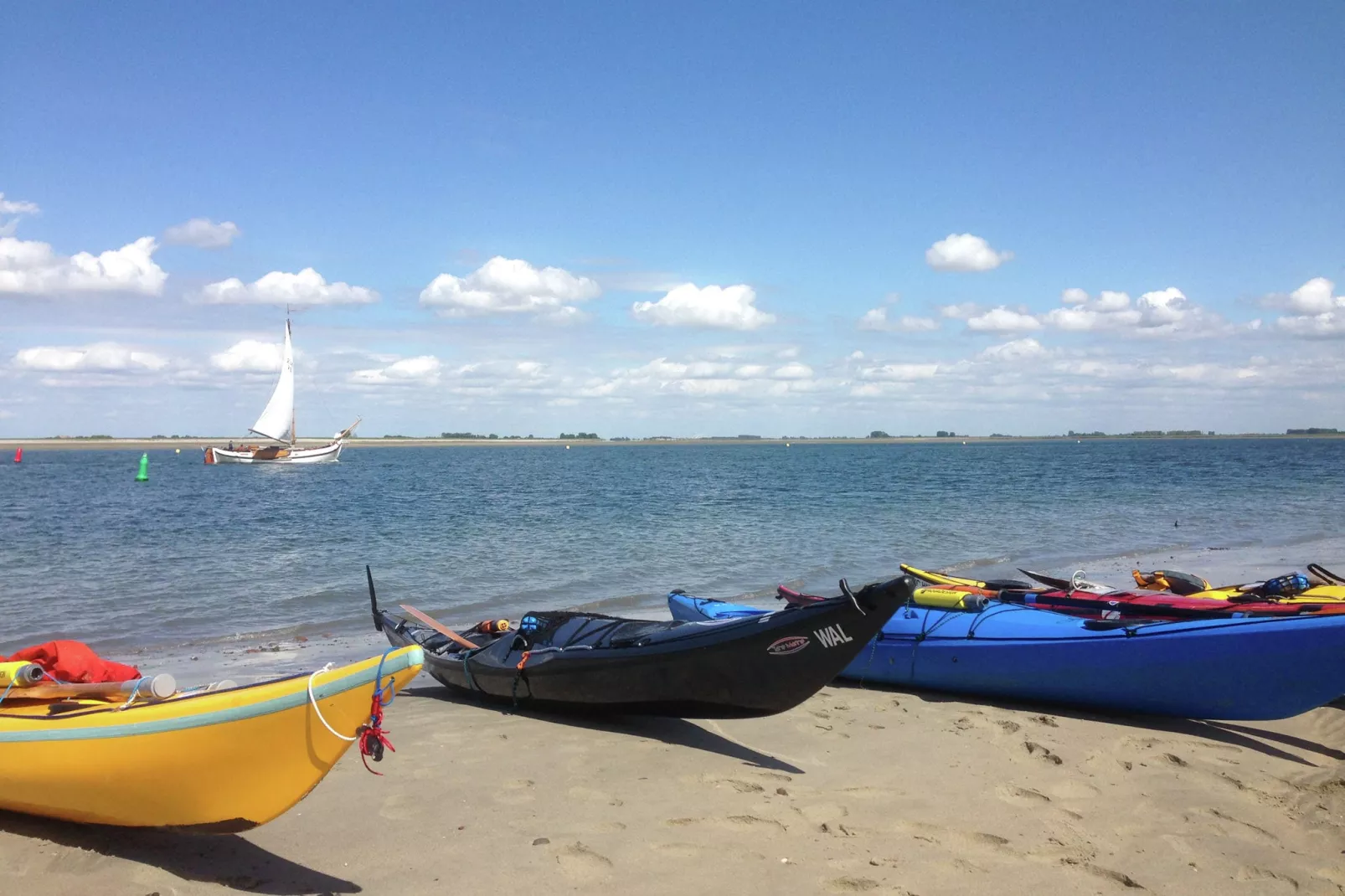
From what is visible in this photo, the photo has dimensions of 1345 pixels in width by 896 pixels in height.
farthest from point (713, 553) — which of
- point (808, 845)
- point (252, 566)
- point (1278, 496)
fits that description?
point (1278, 496)

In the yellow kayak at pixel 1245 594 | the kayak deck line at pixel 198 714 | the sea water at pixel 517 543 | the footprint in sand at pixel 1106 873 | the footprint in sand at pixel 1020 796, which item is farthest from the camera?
the sea water at pixel 517 543

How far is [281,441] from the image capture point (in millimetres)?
70000

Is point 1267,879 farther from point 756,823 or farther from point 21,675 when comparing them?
point 21,675

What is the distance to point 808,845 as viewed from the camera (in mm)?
4969

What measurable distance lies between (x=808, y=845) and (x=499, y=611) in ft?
31.0

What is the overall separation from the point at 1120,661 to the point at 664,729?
12.5ft

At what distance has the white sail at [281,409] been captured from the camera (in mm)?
64250

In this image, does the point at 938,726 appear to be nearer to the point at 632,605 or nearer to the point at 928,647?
the point at 928,647

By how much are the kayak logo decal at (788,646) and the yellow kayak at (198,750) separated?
8.84ft

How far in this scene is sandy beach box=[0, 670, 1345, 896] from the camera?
462cm

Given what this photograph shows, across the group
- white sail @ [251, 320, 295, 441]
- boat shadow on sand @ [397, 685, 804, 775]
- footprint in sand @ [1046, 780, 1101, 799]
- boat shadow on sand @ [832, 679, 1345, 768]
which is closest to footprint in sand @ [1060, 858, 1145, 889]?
footprint in sand @ [1046, 780, 1101, 799]

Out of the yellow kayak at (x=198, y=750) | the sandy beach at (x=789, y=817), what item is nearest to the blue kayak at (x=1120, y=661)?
the sandy beach at (x=789, y=817)

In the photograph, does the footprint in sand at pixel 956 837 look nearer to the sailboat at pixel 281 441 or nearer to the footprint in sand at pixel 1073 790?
the footprint in sand at pixel 1073 790

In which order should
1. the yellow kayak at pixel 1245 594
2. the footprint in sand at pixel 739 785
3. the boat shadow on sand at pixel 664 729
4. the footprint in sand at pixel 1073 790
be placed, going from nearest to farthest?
the footprint in sand at pixel 1073 790, the footprint in sand at pixel 739 785, the boat shadow on sand at pixel 664 729, the yellow kayak at pixel 1245 594
